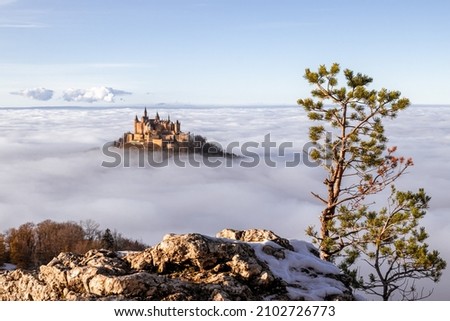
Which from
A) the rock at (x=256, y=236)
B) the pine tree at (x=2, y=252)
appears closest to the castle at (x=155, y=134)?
the pine tree at (x=2, y=252)

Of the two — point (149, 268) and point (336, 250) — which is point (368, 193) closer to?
point (336, 250)

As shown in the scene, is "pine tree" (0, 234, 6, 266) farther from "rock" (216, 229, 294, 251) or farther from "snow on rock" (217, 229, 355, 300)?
"snow on rock" (217, 229, 355, 300)

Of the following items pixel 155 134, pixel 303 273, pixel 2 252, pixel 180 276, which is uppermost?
pixel 180 276

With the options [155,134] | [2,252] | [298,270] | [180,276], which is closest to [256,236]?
[298,270]

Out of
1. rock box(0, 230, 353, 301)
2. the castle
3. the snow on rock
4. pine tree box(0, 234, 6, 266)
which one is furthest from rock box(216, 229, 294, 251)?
the castle

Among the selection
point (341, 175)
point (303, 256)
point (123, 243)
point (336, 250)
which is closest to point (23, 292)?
point (303, 256)

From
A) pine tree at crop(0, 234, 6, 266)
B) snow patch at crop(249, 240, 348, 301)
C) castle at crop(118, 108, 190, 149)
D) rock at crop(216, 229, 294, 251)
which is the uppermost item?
rock at crop(216, 229, 294, 251)

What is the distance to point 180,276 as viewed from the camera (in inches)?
304

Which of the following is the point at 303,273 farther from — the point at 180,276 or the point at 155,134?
the point at 155,134

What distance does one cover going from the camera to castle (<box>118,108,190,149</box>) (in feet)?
379

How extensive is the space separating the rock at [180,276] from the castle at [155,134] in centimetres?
10473

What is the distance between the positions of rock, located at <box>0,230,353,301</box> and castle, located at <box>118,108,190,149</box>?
105 m

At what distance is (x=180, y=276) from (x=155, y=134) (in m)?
112

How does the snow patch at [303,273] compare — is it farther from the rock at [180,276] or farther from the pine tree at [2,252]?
the pine tree at [2,252]
